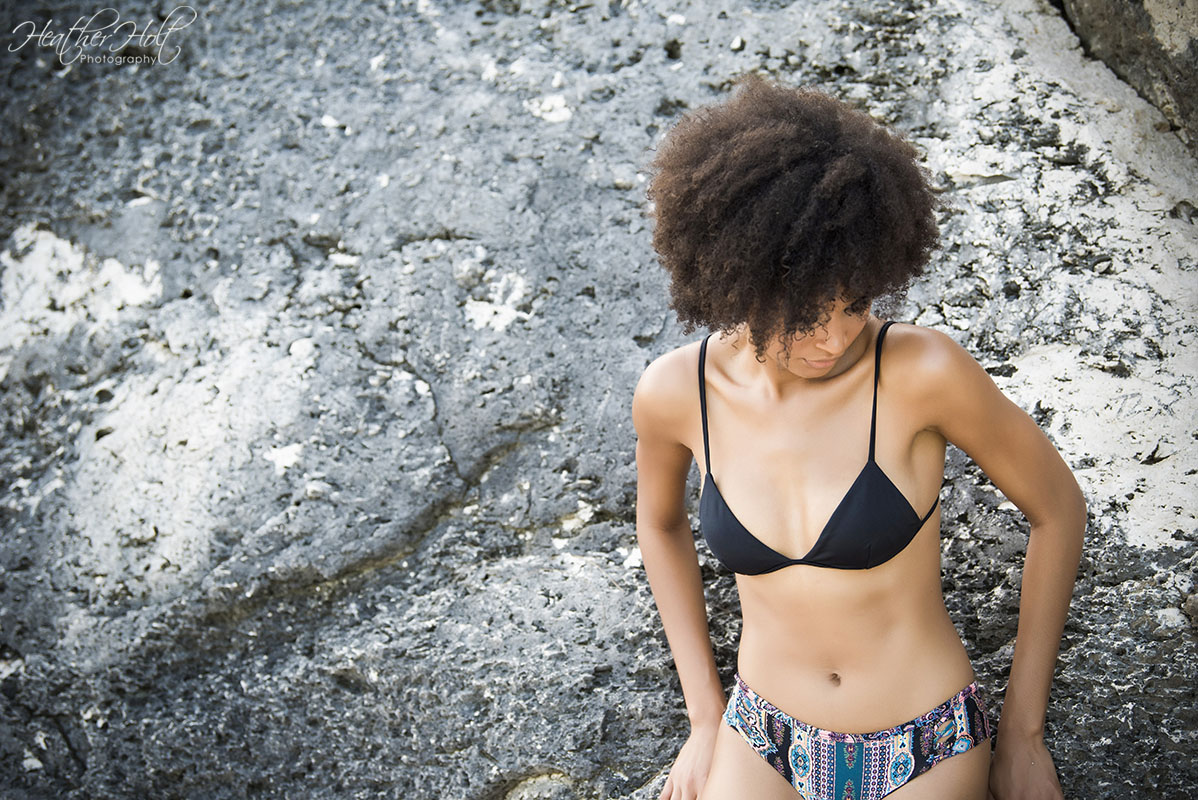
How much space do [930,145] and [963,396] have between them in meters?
1.02

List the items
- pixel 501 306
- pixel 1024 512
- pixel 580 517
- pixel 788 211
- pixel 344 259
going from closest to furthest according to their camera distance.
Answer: pixel 788 211
pixel 1024 512
pixel 580 517
pixel 501 306
pixel 344 259

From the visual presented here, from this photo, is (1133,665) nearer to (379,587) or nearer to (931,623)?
(931,623)

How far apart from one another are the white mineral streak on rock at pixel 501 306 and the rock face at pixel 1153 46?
154 centimetres

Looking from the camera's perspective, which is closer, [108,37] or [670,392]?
[670,392]

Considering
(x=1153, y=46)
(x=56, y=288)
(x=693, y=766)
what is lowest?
(x=693, y=766)

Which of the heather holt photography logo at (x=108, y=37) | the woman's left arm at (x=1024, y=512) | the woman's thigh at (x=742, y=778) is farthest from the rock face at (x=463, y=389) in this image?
the woman's thigh at (x=742, y=778)

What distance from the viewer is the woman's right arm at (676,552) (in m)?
1.96

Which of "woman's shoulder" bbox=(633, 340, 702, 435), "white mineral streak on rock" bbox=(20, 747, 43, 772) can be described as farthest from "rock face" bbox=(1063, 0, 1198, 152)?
"white mineral streak on rock" bbox=(20, 747, 43, 772)

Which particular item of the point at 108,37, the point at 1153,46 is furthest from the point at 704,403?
the point at 108,37

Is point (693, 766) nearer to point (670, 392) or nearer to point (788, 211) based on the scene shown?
point (670, 392)

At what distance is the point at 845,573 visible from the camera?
1.73 metres

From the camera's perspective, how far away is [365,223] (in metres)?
2.68

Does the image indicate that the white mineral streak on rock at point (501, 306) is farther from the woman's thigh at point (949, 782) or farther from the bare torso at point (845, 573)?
the woman's thigh at point (949, 782)

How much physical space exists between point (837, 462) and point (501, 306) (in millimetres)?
1095
